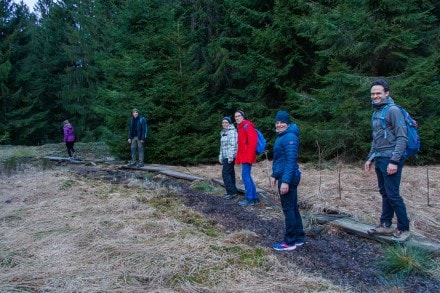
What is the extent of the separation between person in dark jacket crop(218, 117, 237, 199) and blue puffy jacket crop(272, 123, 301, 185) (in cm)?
273

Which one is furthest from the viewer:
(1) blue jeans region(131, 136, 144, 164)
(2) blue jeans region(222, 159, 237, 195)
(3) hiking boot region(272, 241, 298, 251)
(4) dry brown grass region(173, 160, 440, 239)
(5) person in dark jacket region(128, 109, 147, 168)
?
(1) blue jeans region(131, 136, 144, 164)

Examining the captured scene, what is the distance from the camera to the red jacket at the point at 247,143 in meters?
6.85

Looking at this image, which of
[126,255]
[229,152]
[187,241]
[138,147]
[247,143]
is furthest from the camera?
[138,147]

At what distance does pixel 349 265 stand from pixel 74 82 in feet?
92.1

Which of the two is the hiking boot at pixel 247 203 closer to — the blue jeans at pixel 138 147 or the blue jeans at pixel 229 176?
the blue jeans at pixel 229 176

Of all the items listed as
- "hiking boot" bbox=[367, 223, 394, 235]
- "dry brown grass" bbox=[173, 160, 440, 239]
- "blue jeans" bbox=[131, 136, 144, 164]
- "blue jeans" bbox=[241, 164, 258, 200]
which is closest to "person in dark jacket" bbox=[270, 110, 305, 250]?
"hiking boot" bbox=[367, 223, 394, 235]

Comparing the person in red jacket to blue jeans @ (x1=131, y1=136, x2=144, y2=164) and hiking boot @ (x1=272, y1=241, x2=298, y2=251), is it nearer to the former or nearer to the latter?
hiking boot @ (x1=272, y1=241, x2=298, y2=251)

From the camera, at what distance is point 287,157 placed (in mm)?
4387

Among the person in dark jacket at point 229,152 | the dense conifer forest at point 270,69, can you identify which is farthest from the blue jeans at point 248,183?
the dense conifer forest at point 270,69

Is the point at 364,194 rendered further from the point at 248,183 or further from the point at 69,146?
the point at 69,146

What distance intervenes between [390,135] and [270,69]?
907cm

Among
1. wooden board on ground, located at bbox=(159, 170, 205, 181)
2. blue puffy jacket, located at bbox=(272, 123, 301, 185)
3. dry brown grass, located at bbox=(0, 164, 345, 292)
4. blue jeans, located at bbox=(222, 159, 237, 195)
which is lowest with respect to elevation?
dry brown grass, located at bbox=(0, 164, 345, 292)

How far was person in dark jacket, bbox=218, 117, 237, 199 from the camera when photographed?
730 cm

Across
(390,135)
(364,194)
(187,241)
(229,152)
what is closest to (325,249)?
(390,135)
